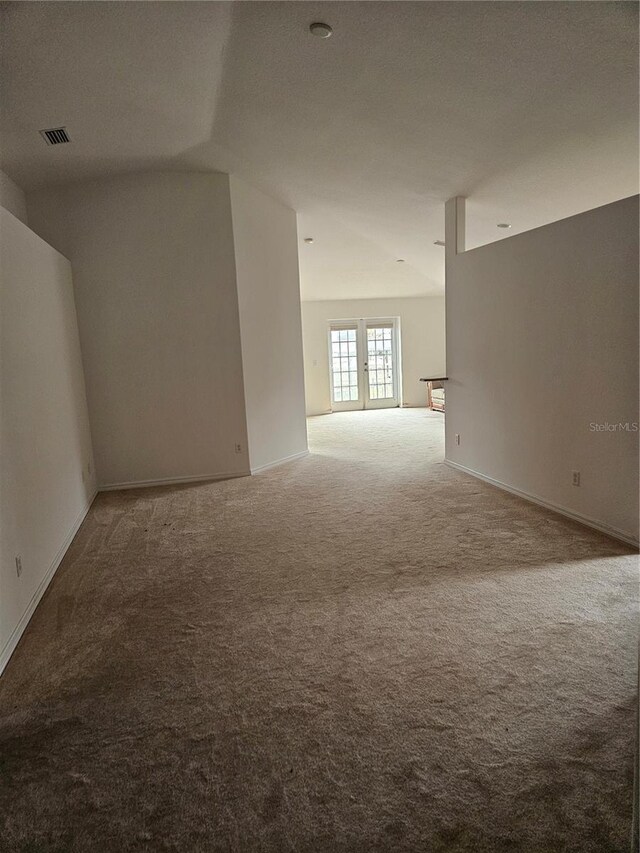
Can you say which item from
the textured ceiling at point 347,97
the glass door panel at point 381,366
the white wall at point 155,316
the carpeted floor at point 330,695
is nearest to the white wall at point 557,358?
the carpeted floor at point 330,695

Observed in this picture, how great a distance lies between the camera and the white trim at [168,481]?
4866mm

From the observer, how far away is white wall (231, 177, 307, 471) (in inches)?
197

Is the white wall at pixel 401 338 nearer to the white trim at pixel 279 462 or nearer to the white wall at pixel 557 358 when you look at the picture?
the white trim at pixel 279 462

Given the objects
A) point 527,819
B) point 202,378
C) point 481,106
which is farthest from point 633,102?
point 202,378

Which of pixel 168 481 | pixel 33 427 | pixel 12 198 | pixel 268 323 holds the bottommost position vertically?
pixel 168 481

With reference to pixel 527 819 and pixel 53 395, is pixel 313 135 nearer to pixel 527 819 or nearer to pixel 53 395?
pixel 53 395

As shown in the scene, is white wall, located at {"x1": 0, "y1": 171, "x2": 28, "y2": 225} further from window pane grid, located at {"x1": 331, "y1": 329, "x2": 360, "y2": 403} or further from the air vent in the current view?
window pane grid, located at {"x1": 331, "y1": 329, "x2": 360, "y2": 403}

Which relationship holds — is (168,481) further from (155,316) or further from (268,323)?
(268,323)

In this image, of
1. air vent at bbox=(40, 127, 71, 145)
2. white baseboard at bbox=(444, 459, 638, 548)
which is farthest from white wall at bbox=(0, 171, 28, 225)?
white baseboard at bbox=(444, 459, 638, 548)

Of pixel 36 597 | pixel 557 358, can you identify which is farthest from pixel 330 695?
pixel 557 358

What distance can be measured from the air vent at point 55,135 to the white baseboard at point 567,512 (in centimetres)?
448

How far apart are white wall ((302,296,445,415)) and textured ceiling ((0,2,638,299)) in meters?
4.86

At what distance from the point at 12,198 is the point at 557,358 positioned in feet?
15.4

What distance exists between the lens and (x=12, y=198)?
13.4 ft
